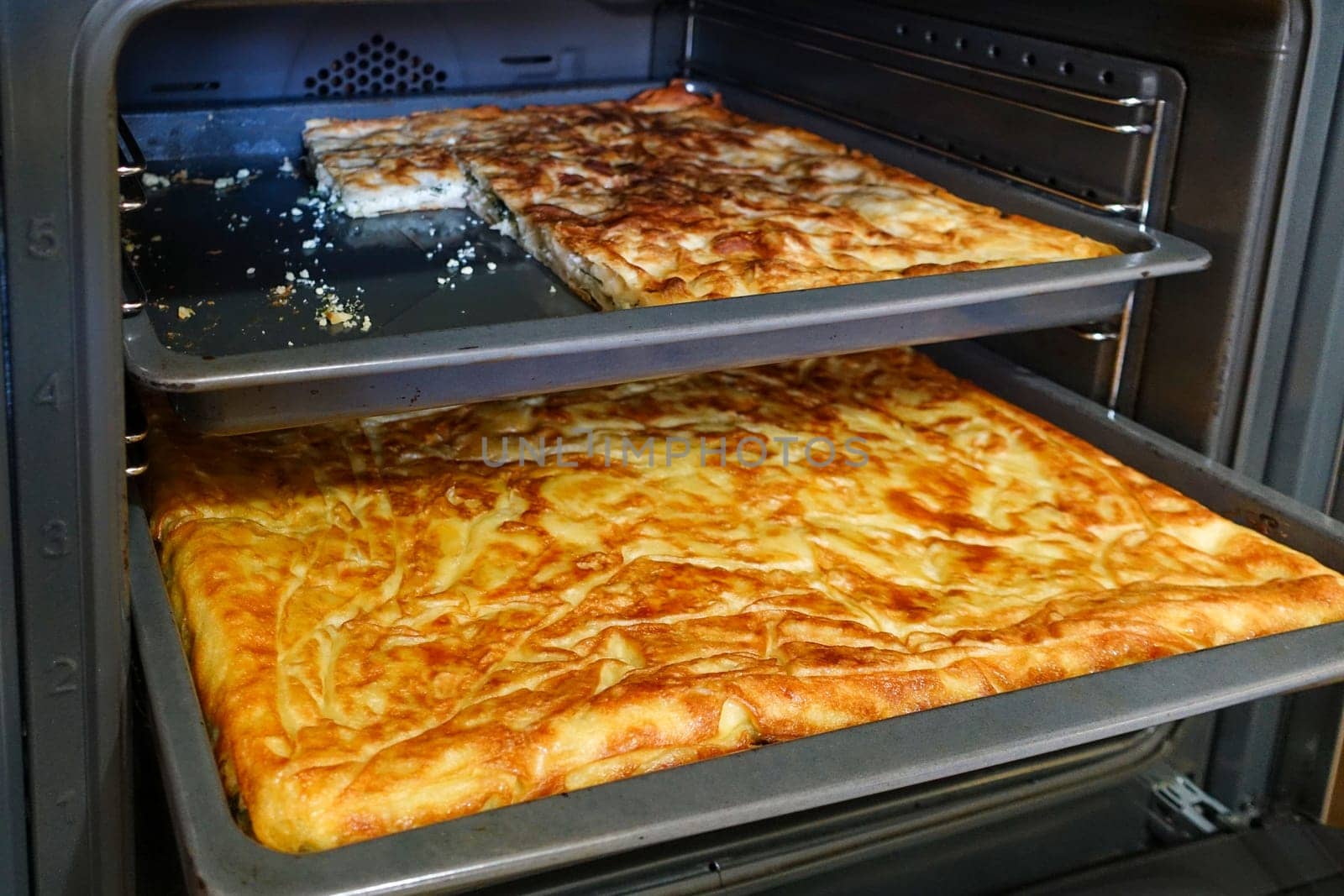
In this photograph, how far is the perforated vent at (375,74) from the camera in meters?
2.40

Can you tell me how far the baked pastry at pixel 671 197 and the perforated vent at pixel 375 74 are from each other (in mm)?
118

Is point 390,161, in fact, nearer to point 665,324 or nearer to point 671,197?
point 671,197

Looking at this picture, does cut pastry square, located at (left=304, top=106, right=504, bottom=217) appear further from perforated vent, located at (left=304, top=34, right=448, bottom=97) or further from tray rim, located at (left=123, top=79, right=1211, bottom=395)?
tray rim, located at (left=123, top=79, right=1211, bottom=395)

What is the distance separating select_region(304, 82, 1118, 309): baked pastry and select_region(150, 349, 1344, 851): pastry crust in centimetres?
24

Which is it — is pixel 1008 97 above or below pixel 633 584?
above

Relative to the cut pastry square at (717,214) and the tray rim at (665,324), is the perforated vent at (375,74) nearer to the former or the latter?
the cut pastry square at (717,214)

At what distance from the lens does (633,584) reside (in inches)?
58.9

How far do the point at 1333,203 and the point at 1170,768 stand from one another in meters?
0.78

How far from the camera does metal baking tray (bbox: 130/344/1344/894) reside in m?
1.03

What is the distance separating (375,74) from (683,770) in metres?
1.72

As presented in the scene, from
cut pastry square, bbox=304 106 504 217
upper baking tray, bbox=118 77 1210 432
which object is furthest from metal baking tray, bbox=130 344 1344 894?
cut pastry square, bbox=304 106 504 217

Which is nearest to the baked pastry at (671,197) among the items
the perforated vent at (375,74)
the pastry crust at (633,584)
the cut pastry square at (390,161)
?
the cut pastry square at (390,161)

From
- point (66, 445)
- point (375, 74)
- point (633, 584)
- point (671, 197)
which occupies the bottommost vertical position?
point (633, 584)

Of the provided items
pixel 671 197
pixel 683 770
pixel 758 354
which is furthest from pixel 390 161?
pixel 683 770
